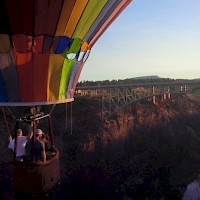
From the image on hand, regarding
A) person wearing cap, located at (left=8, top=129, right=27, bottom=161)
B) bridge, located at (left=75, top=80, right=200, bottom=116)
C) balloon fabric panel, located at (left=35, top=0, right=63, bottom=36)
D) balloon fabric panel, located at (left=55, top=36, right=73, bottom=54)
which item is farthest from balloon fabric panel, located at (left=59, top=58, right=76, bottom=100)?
bridge, located at (left=75, top=80, right=200, bottom=116)

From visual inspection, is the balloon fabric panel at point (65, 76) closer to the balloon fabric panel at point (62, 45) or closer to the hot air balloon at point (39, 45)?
the hot air balloon at point (39, 45)

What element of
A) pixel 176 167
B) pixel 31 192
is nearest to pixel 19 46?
pixel 31 192

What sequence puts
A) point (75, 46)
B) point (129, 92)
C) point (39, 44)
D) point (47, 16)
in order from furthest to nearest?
point (129, 92)
point (75, 46)
point (39, 44)
point (47, 16)

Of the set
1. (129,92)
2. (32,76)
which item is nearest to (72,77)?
(32,76)

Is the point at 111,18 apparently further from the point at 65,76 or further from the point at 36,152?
the point at 36,152

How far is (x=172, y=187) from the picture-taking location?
66.0 feet

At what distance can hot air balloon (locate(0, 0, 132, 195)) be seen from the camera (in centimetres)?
580

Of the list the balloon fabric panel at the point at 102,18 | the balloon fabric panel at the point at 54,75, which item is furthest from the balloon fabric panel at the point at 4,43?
the balloon fabric panel at the point at 102,18

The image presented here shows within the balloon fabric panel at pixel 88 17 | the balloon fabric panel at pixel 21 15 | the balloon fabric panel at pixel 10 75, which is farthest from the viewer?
the balloon fabric panel at pixel 88 17

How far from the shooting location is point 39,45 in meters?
6.04

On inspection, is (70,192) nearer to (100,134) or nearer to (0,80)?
(100,134)

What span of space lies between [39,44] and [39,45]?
2cm

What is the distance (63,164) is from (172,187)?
6094 mm

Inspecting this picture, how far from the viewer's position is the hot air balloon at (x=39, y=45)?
5.80 meters
